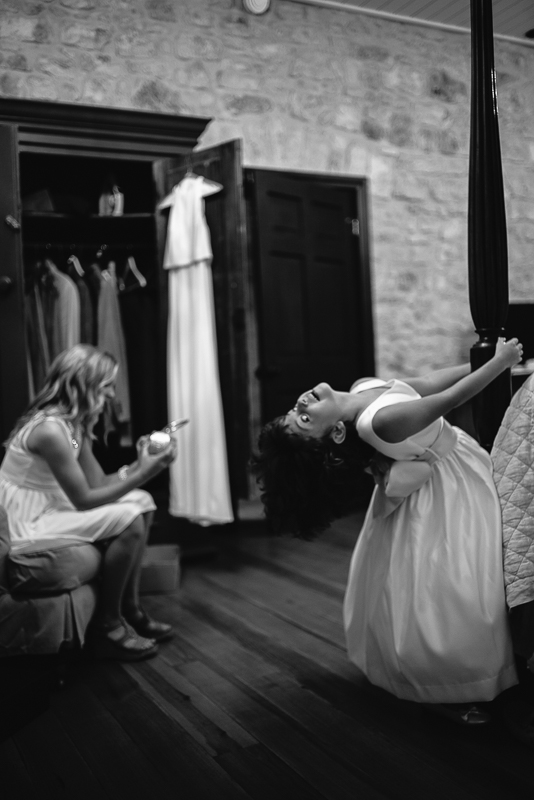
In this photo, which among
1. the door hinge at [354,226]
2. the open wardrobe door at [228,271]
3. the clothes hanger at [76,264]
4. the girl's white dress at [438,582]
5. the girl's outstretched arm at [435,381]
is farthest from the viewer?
the door hinge at [354,226]

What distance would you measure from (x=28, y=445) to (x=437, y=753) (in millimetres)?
1546

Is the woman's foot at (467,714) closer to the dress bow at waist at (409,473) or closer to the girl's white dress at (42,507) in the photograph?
the dress bow at waist at (409,473)

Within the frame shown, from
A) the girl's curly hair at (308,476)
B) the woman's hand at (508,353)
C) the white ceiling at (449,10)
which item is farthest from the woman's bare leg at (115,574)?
the white ceiling at (449,10)

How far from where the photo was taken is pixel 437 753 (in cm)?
169

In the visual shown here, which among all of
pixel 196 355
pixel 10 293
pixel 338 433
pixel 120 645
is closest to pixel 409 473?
pixel 338 433

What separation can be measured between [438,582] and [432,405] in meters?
0.45

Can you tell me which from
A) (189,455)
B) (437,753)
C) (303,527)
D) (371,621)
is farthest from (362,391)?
(189,455)

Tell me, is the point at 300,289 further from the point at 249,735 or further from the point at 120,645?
the point at 249,735

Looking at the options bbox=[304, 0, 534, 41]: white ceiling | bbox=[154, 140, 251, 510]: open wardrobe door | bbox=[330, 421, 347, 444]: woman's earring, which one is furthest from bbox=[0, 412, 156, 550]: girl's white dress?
bbox=[304, 0, 534, 41]: white ceiling

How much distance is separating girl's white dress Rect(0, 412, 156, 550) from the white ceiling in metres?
4.12

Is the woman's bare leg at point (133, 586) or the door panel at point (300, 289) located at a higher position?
the door panel at point (300, 289)

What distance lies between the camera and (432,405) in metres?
1.73

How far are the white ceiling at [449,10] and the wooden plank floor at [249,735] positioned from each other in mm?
4378

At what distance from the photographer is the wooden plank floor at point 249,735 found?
1588mm
